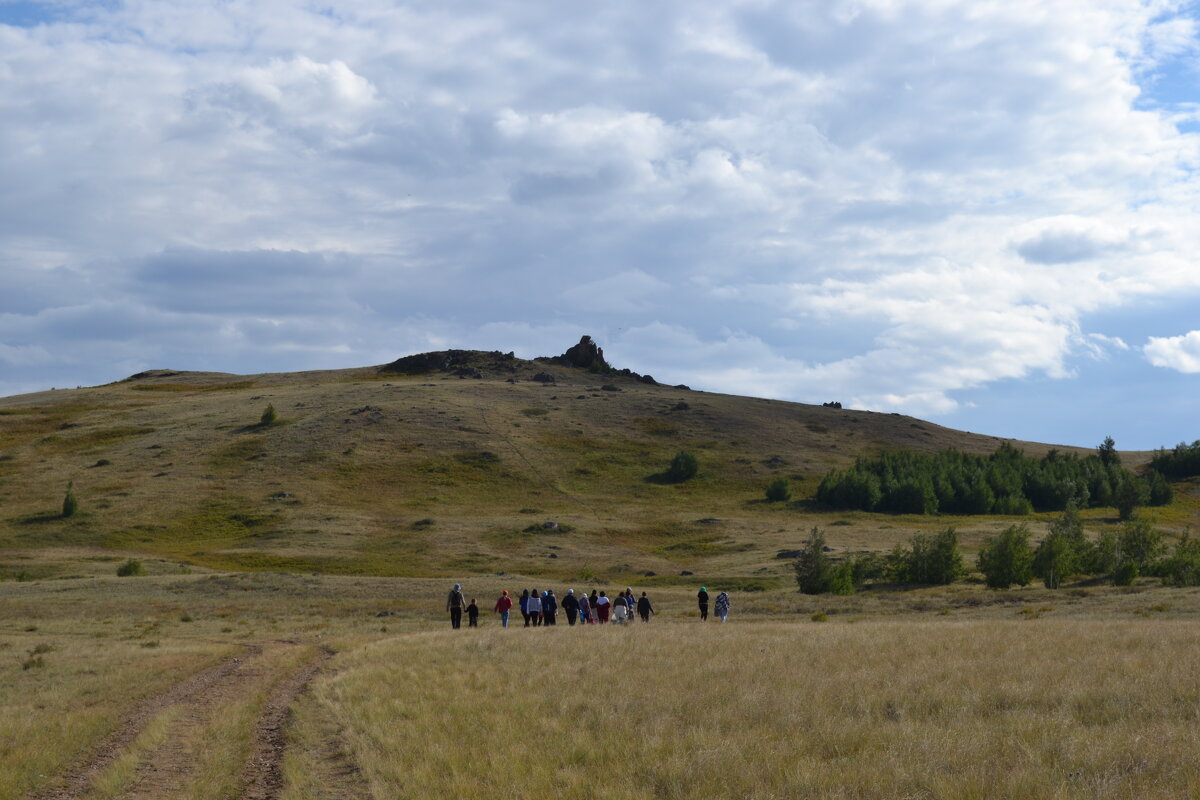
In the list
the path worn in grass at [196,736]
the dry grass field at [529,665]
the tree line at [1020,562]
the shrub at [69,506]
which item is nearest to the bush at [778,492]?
the dry grass field at [529,665]

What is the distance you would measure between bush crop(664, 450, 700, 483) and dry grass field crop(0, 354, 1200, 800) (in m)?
15.0

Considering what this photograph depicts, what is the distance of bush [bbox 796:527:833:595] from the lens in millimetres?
58469

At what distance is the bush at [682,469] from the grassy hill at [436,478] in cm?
147

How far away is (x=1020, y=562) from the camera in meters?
57.0

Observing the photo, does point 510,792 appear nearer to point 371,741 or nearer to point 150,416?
point 371,741

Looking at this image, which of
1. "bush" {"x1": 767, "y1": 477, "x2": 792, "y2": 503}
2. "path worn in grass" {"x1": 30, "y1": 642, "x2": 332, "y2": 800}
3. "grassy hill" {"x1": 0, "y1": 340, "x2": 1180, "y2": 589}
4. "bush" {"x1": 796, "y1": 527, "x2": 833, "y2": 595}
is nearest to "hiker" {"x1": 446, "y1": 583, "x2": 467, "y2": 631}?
"path worn in grass" {"x1": 30, "y1": 642, "x2": 332, "y2": 800}

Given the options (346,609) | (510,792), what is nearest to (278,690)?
(510,792)

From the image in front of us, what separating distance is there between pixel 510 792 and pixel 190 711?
10.1 m

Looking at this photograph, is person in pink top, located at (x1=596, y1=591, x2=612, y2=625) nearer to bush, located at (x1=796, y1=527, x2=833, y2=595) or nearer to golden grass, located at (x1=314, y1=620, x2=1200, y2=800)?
golden grass, located at (x1=314, y1=620, x2=1200, y2=800)

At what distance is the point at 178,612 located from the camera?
46.6 meters

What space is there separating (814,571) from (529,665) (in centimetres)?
3890

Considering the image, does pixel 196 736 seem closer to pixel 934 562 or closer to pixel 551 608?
pixel 551 608

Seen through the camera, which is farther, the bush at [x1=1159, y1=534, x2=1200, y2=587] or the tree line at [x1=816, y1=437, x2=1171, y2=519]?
the tree line at [x1=816, y1=437, x2=1171, y2=519]

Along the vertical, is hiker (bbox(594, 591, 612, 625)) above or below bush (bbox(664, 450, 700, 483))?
below
